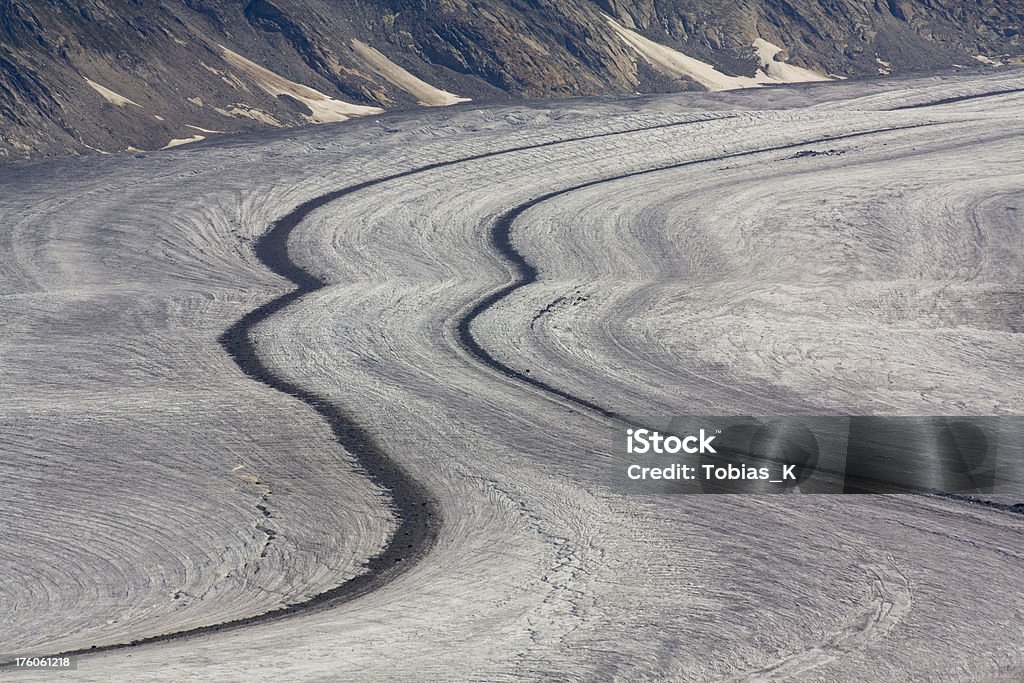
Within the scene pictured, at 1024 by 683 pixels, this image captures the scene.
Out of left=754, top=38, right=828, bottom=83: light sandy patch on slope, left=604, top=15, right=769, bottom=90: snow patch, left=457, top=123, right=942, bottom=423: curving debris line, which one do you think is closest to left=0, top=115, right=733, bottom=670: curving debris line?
left=457, top=123, right=942, bottom=423: curving debris line

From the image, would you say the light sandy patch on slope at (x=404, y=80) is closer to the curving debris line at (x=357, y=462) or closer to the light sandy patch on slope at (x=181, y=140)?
the light sandy patch on slope at (x=181, y=140)

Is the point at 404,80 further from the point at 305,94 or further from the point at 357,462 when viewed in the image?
the point at 357,462

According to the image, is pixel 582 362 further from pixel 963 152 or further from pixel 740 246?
pixel 963 152

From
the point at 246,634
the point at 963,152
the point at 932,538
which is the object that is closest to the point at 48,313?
the point at 246,634

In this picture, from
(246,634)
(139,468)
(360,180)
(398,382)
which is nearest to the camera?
(246,634)

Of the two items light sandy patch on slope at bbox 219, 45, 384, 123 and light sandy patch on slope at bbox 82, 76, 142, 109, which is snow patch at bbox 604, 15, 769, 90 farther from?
light sandy patch on slope at bbox 82, 76, 142, 109

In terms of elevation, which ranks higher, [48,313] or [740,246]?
[740,246]
